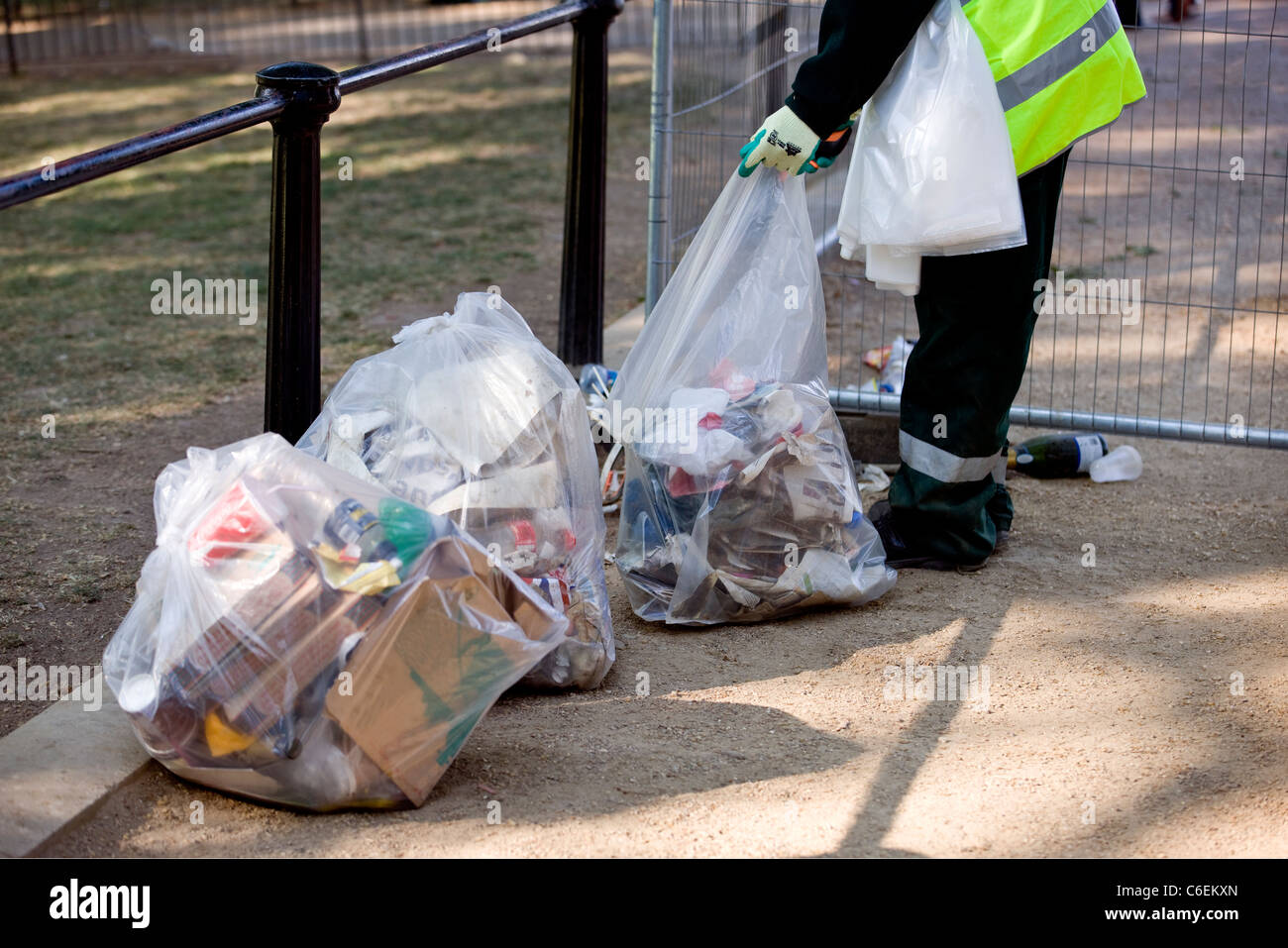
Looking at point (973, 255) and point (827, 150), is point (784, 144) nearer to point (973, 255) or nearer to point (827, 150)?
point (827, 150)

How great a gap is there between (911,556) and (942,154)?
0.98 m

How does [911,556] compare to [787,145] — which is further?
[911,556]

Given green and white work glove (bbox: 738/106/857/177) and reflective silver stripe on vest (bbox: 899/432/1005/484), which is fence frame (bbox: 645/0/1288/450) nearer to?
reflective silver stripe on vest (bbox: 899/432/1005/484)

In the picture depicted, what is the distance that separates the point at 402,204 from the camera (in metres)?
6.51

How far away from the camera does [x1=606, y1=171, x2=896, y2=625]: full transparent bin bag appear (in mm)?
2754

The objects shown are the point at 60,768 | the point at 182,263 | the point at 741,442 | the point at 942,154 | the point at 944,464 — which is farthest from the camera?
the point at 182,263

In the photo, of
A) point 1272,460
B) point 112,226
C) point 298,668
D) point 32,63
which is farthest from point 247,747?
point 32,63

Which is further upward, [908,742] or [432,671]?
[432,671]

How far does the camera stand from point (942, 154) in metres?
2.63

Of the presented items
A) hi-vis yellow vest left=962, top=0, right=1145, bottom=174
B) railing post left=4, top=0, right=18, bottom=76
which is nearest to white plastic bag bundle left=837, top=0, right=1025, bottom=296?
hi-vis yellow vest left=962, top=0, right=1145, bottom=174

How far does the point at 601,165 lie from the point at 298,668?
2418 mm

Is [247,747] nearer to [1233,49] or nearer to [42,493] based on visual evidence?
[42,493]

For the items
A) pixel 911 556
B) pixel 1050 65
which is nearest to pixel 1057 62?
pixel 1050 65

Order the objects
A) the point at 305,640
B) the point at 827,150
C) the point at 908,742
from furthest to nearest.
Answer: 1. the point at 827,150
2. the point at 908,742
3. the point at 305,640
